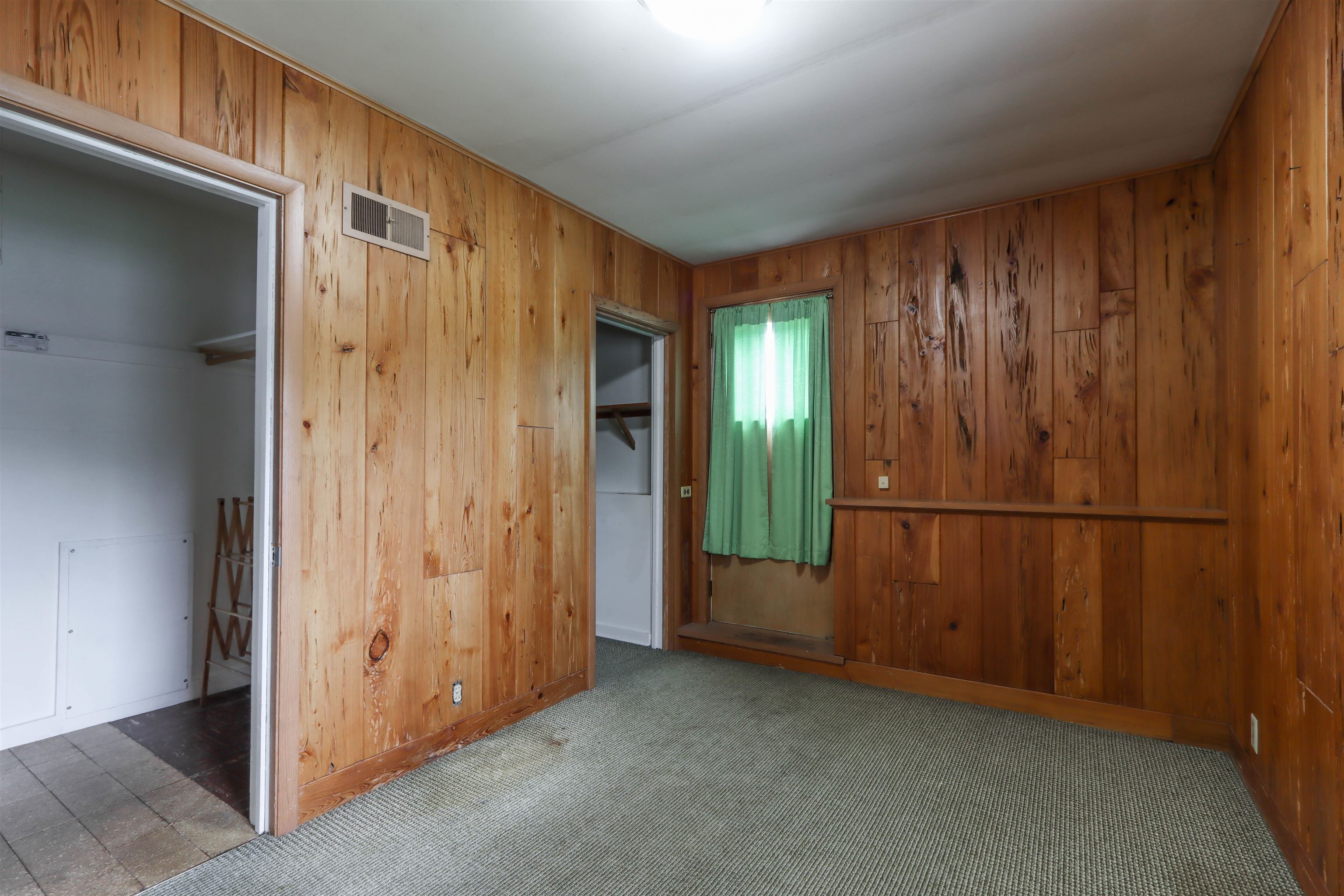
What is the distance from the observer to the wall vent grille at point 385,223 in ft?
7.77

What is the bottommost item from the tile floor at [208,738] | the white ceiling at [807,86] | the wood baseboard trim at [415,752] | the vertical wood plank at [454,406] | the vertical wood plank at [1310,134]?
the tile floor at [208,738]

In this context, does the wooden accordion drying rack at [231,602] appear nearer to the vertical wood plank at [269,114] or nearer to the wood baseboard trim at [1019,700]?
the vertical wood plank at [269,114]

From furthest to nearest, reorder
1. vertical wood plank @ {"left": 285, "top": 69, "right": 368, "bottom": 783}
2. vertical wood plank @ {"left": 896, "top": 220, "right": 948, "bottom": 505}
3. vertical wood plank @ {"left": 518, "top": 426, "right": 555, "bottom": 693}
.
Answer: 1. vertical wood plank @ {"left": 896, "top": 220, "right": 948, "bottom": 505}
2. vertical wood plank @ {"left": 518, "top": 426, "right": 555, "bottom": 693}
3. vertical wood plank @ {"left": 285, "top": 69, "right": 368, "bottom": 783}

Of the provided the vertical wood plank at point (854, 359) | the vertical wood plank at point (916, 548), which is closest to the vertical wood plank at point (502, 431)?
the vertical wood plank at point (854, 359)

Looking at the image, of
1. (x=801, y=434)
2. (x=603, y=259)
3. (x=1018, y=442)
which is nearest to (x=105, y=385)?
(x=603, y=259)

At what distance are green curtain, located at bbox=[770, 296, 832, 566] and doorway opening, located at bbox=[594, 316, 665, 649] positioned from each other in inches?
30.1

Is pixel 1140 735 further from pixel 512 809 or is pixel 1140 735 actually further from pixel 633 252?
pixel 633 252

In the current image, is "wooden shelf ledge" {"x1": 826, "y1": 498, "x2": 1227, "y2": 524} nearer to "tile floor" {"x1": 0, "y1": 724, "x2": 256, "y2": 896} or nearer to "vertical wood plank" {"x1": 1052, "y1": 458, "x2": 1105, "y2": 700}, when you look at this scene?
"vertical wood plank" {"x1": 1052, "y1": 458, "x2": 1105, "y2": 700}

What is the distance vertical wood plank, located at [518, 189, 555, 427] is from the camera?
311 centimetres

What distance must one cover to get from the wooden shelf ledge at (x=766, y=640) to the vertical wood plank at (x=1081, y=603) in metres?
1.12

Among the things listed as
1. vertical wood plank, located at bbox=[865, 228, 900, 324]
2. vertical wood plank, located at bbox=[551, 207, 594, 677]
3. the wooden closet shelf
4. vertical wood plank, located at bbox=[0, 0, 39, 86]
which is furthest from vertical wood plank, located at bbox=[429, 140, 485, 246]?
vertical wood plank, located at bbox=[865, 228, 900, 324]

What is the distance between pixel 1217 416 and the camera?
2.84 metres

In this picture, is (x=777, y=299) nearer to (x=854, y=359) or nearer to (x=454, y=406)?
(x=854, y=359)

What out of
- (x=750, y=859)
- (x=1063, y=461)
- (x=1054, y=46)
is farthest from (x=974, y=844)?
(x=1054, y=46)
